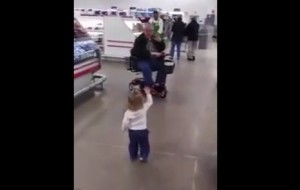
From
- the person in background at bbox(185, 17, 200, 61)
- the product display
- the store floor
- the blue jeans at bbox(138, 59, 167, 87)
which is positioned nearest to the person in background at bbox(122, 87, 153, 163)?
the store floor

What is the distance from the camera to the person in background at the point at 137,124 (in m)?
Answer: 3.67

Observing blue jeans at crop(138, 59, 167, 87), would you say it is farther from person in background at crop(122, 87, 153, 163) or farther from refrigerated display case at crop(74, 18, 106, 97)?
person in background at crop(122, 87, 153, 163)

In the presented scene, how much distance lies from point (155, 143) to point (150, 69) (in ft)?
7.13

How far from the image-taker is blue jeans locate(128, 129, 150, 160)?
12.2 feet

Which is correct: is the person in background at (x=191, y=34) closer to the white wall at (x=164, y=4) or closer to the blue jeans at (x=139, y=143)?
the blue jeans at (x=139, y=143)

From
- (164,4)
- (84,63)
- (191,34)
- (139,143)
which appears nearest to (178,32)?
(191,34)

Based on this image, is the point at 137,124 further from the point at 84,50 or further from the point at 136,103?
the point at 84,50

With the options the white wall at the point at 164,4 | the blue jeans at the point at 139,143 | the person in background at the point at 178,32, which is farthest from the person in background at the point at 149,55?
the white wall at the point at 164,4

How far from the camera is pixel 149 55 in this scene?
5.98m

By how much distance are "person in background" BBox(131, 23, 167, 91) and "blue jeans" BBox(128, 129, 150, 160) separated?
237 cm

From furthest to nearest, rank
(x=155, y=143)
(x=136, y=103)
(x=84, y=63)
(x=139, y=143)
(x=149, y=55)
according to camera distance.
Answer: (x=84, y=63)
(x=149, y=55)
(x=155, y=143)
(x=139, y=143)
(x=136, y=103)
